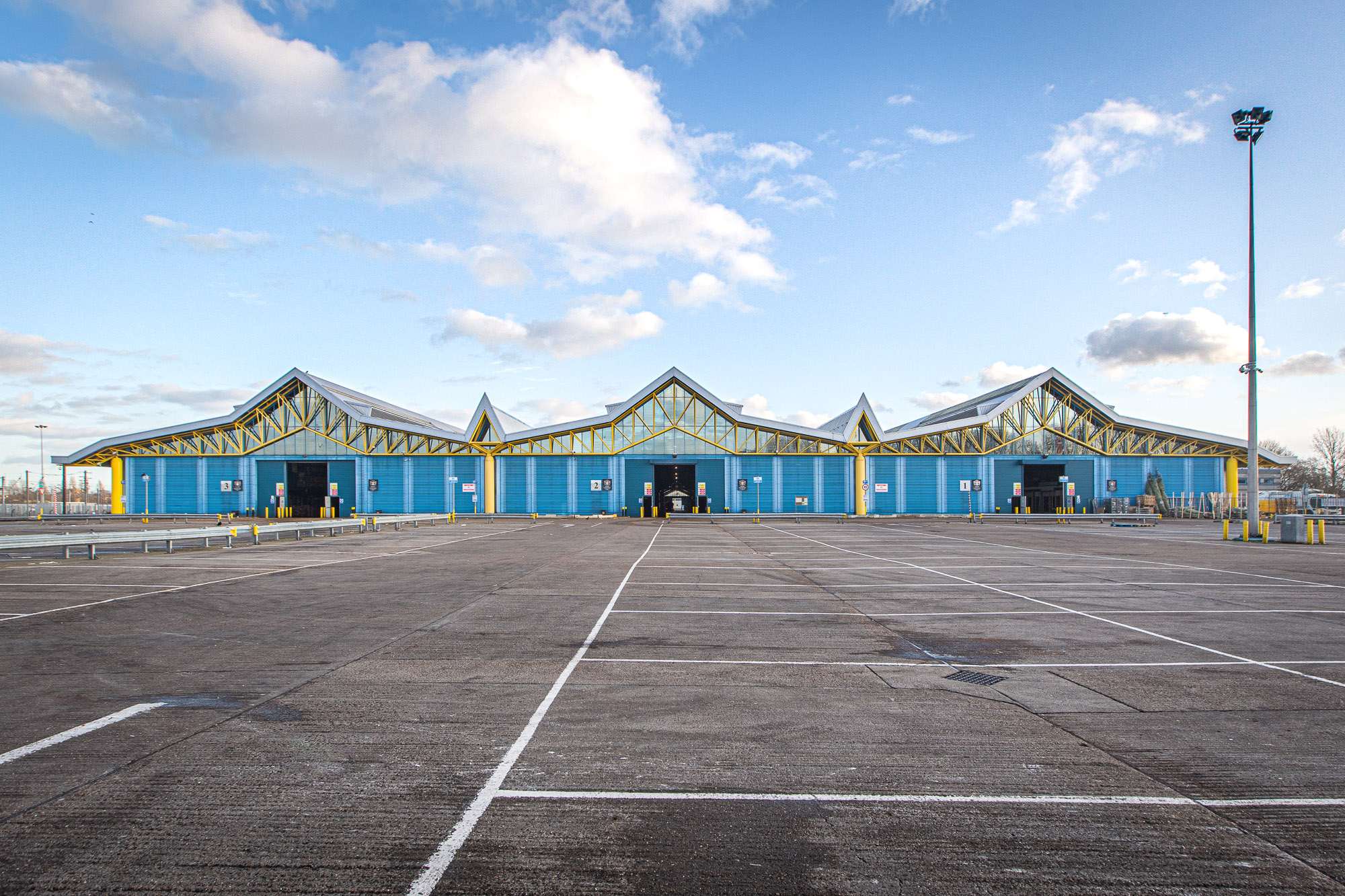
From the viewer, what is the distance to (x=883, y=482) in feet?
179

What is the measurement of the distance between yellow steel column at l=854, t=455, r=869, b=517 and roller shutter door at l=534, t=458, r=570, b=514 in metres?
21.2

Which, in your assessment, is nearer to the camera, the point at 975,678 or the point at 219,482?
the point at 975,678

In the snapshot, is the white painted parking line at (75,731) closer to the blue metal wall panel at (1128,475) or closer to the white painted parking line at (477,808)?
the white painted parking line at (477,808)

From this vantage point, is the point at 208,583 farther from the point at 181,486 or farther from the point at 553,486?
the point at 181,486

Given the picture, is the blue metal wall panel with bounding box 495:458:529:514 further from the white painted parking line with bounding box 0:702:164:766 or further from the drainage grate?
the drainage grate

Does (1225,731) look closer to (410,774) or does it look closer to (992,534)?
(410,774)

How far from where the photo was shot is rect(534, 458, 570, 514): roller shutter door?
2121 inches

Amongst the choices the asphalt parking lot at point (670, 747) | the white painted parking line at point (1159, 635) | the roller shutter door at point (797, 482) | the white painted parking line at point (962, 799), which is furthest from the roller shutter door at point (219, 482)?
the white painted parking line at point (962, 799)

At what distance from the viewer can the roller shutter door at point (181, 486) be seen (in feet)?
180

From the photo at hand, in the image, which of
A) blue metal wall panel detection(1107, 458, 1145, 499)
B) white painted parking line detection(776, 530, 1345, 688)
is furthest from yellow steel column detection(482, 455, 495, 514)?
blue metal wall panel detection(1107, 458, 1145, 499)

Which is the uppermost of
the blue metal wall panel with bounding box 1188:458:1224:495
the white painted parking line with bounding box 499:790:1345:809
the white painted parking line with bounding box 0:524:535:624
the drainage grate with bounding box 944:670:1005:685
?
the blue metal wall panel with bounding box 1188:458:1224:495

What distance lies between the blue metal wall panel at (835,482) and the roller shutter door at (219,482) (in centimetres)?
4640

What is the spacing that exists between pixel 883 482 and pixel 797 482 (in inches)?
277

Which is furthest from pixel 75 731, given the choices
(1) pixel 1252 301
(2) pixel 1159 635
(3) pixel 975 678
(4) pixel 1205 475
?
(4) pixel 1205 475
